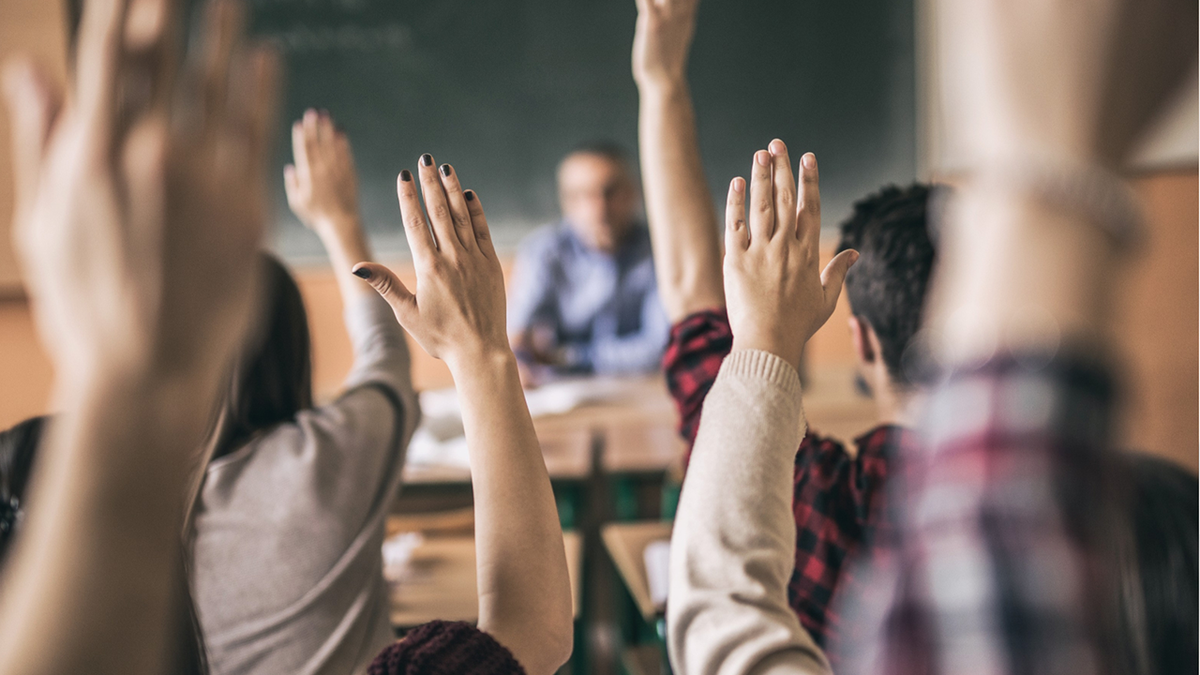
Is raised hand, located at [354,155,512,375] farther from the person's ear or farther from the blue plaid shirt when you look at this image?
the blue plaid shirt

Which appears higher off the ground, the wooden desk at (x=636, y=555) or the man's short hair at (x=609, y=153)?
the man's short hair at (x=609, y=153)

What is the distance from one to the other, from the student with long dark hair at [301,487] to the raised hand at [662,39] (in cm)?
48

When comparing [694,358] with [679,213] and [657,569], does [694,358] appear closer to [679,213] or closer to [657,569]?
[679,213]

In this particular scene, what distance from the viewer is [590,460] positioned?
203 cm

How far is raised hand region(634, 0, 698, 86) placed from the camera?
0.97 m

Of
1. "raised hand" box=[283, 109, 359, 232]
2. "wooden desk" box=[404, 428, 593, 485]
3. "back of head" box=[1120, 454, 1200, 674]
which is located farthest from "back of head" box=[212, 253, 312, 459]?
"back of head" box=[1120, 454, 1200, 674]

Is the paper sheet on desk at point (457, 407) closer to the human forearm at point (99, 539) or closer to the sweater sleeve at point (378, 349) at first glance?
the sweater sleeve at point (378, 349)

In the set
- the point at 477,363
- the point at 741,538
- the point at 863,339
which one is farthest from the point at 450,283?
the point at 863,339

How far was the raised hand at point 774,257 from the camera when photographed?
1.93 feet

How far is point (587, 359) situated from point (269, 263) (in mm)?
2226

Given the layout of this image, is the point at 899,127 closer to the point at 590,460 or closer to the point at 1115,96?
the point at 590,460

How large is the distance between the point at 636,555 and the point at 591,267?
205 centimetres

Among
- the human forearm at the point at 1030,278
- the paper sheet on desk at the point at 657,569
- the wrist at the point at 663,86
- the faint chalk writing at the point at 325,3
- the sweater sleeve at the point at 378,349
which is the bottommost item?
the paper sheet on desk at the point at 657,569

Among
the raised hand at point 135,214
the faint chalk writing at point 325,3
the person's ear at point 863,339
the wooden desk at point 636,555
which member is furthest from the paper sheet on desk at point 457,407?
the faint chalk writing at point 325,3
